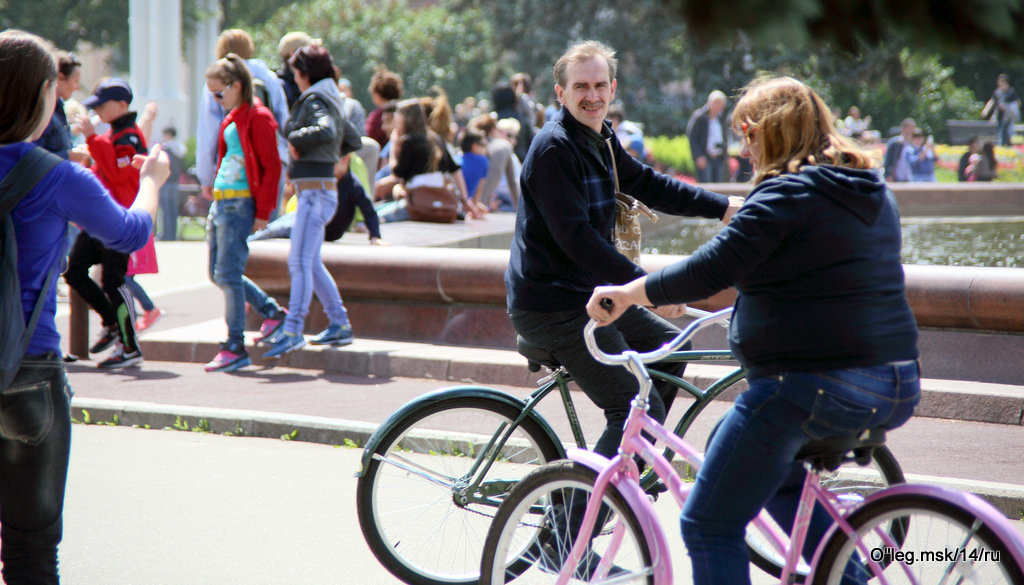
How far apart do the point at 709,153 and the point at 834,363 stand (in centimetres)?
1757

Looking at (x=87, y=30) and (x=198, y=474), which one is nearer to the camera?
(x=198, y=474)

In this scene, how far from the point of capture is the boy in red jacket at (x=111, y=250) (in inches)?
336

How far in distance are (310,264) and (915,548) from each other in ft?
19.3

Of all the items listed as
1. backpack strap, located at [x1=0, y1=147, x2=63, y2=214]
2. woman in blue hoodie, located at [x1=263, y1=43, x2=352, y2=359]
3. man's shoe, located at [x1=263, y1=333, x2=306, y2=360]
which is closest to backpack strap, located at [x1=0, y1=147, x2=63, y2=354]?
backpack strap, located at [x1=0, y1=147, x2=63, y2=214]

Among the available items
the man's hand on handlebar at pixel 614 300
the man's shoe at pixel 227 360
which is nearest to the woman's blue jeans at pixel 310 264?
the man's shoe at pixel 227 360

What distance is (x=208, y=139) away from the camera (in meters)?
8.51

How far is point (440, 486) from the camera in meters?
4.19

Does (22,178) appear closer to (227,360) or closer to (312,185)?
(312,185)

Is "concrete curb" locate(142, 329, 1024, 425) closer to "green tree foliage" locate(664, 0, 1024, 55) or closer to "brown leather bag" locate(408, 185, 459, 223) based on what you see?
"brown leather bag" locate(408, 185, 459, 223)

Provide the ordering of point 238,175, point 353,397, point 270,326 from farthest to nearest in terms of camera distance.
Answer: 1. point 270,326
2. point 238,175
3. point 353,397

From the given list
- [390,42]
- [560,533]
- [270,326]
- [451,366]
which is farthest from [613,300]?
[390,42]

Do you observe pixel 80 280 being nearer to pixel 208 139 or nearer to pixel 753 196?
Answer: pixel 208 139

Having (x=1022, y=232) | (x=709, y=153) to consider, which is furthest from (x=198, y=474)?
(x=709, y=153)

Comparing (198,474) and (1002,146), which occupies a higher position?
(1002,146)
